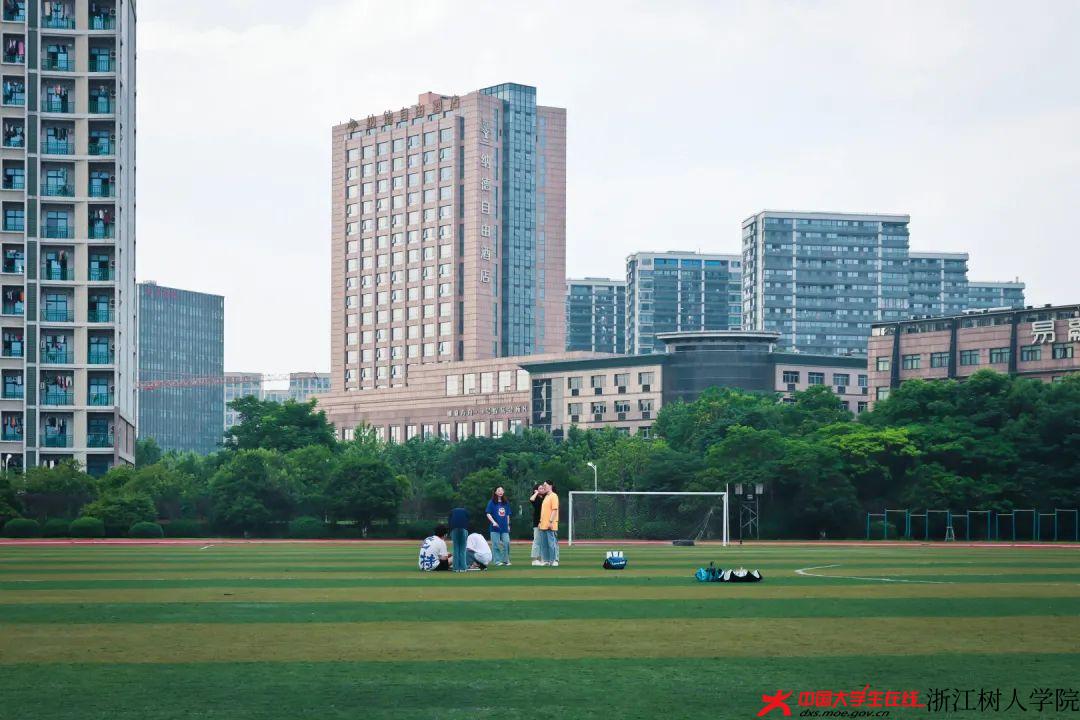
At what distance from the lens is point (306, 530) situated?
286ft

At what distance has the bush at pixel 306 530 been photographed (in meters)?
87.2

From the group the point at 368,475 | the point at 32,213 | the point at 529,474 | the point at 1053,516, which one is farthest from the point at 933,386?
the point at 32,213

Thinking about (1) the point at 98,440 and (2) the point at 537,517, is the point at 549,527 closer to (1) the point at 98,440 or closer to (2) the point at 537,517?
(2) the point at 537,517

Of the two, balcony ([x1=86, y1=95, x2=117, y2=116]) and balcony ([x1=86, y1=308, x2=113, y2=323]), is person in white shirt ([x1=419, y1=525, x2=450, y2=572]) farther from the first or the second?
balcony ([x1=86, y1=95, x2=117, y2=116])

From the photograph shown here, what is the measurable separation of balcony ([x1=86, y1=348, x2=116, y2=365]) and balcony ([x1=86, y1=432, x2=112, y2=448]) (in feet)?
19.7

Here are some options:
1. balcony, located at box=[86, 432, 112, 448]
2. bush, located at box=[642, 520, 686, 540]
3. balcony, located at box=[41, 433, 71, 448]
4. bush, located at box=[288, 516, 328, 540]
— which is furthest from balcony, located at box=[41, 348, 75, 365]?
bush, located at box=[642, 520, 686, 540]

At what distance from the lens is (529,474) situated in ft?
321

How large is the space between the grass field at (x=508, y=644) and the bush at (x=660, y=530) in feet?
137

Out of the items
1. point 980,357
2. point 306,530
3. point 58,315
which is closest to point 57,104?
point 58,315

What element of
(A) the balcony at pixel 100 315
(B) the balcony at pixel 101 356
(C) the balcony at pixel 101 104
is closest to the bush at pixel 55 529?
(B) the balcony at pixel 101 356

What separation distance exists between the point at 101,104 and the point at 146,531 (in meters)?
49.5

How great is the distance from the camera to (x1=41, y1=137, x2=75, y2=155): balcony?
393ft

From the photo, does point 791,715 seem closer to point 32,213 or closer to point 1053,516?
point 1053,516

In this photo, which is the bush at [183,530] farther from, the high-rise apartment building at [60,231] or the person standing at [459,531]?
the person standing at [459,531]
